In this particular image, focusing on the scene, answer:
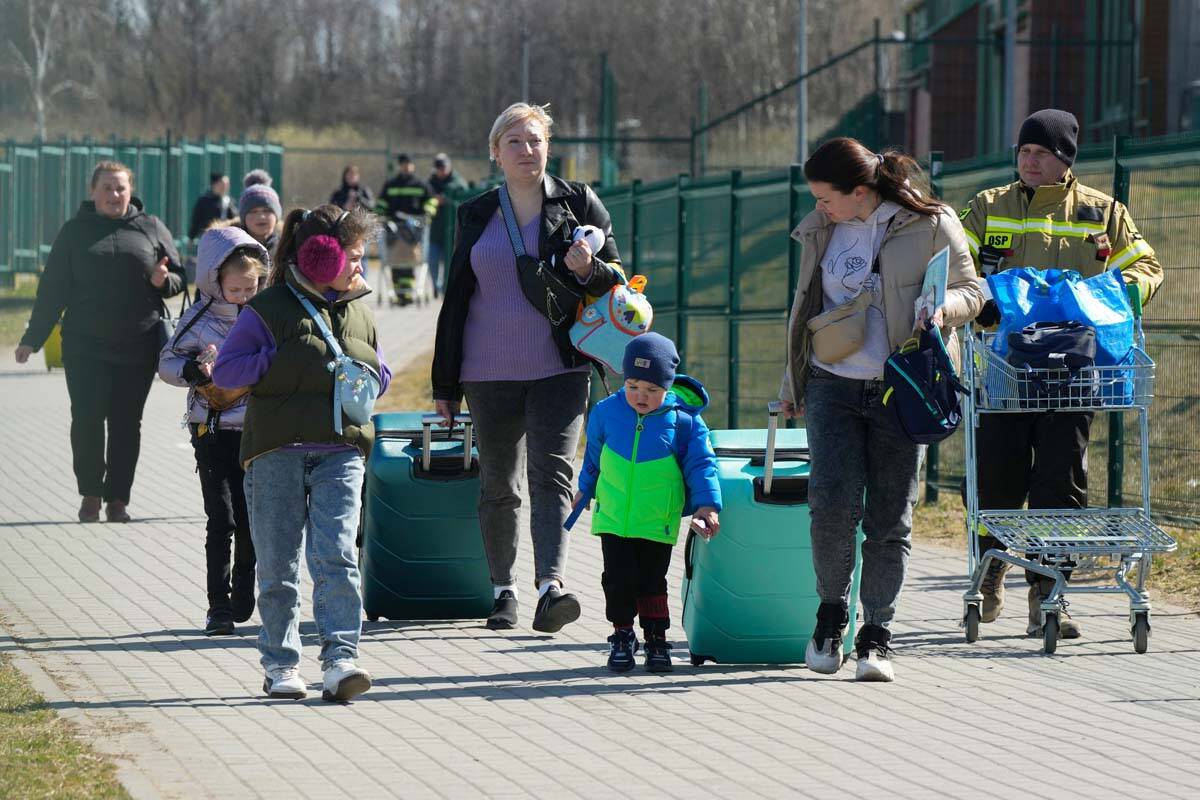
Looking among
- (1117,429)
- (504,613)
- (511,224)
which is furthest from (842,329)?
(1117,429)

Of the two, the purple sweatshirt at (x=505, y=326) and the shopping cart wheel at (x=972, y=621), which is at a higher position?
the purple sweatshirt at (x=505, y=326)

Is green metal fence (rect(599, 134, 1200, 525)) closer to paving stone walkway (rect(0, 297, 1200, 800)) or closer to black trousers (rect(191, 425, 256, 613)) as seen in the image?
paving stone walkway (rect(0, 297, 1200, 800))

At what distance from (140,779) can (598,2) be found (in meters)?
79.6

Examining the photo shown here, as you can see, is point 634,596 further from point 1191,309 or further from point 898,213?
point 1191,309

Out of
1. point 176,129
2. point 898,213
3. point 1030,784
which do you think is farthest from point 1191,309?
point 176,129

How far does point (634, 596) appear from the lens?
704 centimetres

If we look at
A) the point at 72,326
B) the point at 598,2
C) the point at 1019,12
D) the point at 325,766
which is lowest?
the point at 325,766

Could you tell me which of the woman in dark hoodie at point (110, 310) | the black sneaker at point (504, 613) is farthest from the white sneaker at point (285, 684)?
the woman in dark hoodie at point (110, 310)

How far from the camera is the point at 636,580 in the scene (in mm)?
7031

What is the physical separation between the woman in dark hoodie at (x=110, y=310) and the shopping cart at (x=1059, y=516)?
5073 millimetres

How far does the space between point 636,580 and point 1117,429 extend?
149 inches

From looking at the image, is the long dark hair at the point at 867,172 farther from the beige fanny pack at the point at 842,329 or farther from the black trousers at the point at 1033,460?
the black trousers at the point at 1033,460

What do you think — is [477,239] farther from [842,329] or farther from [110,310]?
[110,310]

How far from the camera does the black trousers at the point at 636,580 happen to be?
276 inches
